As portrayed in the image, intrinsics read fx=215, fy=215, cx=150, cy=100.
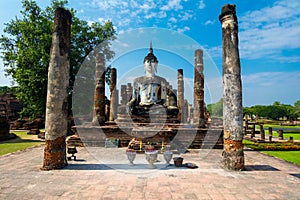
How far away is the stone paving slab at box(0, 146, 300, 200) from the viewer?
4.84 m

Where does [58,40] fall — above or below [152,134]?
above

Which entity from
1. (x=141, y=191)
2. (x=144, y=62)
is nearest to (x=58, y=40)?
(x=141, y=191)

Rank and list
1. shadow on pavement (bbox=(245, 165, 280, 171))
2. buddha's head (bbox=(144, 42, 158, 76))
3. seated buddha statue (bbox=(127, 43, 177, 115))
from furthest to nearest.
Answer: buddha's head (bbox=(144, 42, 158, 76)), seated buddha statue (bbox=(127, 43, 177, 115)), shadow on pavement (bbox=(245, 165, 280, 171))

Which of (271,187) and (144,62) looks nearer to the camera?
(271,187)

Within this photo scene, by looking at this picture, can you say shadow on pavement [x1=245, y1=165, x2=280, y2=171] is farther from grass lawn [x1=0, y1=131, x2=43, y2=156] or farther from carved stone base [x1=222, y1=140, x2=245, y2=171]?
grass lawn [x1=0, y1=131, x2=43, y2=156]

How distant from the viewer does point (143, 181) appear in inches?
226

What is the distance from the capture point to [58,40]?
7484 mm

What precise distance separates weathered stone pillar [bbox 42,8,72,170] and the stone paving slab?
1.64ft

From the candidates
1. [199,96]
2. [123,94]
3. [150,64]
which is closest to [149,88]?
[150,64]

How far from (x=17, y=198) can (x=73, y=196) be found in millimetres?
1170

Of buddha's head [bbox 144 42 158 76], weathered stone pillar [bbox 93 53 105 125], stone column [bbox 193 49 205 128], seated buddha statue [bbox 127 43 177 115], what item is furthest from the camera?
buddha's head [bbox 144 42 158 76]

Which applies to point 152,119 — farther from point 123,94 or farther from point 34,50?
point 123,94

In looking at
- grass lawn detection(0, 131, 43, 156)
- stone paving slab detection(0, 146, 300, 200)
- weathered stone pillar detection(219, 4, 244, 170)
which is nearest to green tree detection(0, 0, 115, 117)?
grass lawn detection(0, 131, 43, 156)

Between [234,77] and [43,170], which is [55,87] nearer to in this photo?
[43,170]
